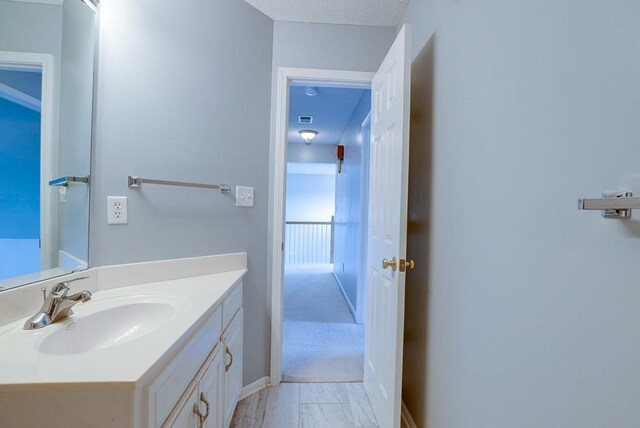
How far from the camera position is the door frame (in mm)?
1031

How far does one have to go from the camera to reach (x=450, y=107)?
1.15m

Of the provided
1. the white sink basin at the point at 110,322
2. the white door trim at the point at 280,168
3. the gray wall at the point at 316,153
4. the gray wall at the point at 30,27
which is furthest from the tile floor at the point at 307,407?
the gray wall at the point at 316,153

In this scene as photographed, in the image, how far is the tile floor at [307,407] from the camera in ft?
5.16

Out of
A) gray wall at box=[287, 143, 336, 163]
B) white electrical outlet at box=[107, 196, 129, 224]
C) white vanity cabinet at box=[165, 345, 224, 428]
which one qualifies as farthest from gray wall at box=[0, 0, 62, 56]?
gray wall at box=[287, 143, 336, 163]

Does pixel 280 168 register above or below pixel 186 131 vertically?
below

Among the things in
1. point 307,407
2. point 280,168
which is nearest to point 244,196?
point 280,168

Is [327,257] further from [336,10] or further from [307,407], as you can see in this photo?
[336,10]

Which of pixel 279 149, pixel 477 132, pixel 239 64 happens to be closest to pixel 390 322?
pixel 477 132

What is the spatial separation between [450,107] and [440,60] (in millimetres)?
265

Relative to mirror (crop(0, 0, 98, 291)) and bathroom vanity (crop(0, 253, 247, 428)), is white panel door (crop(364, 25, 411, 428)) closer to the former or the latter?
bathroom vanity (crop(0, 253, 247, 428))

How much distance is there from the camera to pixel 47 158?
1.05 metres

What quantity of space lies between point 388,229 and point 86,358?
124cm

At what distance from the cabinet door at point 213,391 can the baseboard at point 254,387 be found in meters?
0.53

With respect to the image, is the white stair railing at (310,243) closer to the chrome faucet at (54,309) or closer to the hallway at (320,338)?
the hallway at (320,338)
